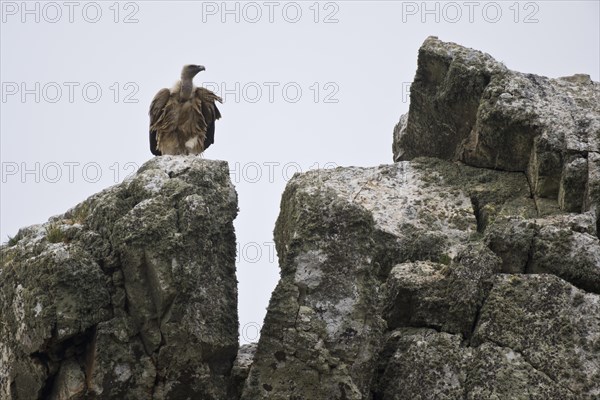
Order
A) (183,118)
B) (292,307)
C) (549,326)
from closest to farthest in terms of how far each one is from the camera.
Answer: (549,326), (292,307), (183,118)

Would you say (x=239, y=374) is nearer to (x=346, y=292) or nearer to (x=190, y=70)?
(x=346, y=292)

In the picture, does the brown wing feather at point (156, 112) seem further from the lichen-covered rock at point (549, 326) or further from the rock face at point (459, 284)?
the lichen-covered rock at point (549, 326)

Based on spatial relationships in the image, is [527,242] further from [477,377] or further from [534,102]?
[534,102]

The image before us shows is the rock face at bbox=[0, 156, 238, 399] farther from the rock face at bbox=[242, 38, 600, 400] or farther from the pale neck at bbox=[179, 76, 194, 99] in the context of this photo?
the pale neck at bbox=[179, 76, 194, 99]

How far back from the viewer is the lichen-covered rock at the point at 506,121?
14.5 m

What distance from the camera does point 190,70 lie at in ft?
62.7

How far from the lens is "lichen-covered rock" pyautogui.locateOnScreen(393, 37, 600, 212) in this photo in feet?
47.7

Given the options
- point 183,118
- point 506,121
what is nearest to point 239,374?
point 506,121

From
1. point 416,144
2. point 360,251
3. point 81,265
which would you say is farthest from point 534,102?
point 81,265

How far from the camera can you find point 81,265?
12609mm

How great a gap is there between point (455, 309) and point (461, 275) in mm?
436

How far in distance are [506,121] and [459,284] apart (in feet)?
11.1

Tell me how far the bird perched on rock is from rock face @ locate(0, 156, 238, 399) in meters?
5.48

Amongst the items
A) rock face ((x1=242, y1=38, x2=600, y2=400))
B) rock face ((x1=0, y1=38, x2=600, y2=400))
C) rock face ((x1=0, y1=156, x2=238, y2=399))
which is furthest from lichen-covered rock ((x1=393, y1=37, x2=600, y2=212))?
rock face ((x1=0, y1=156, x2=238, y2=399))
